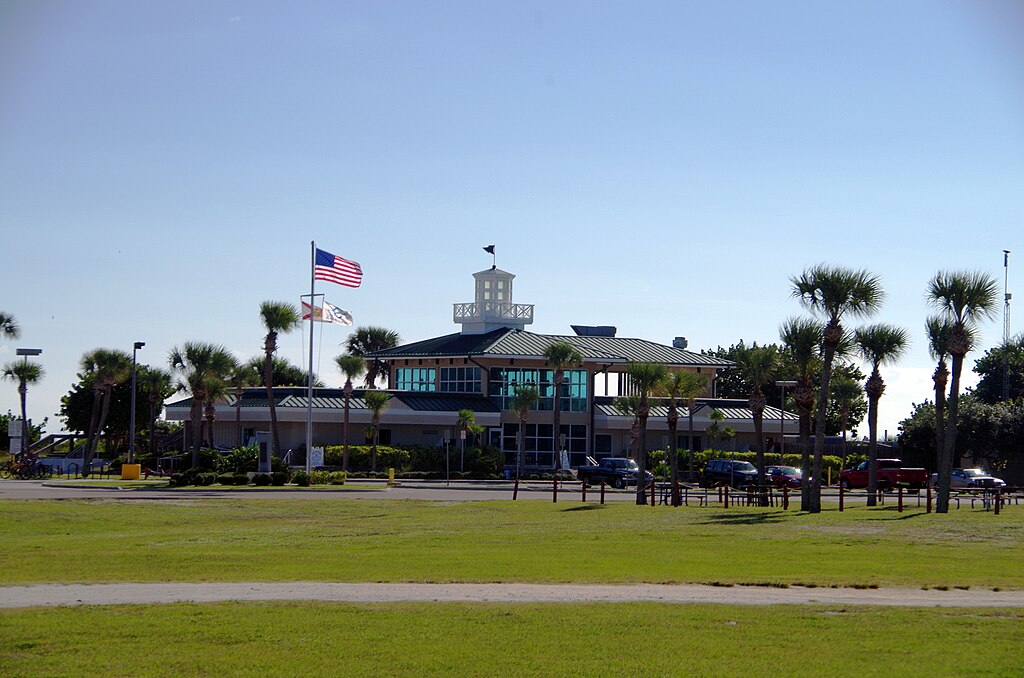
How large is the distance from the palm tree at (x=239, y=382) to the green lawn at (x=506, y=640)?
51.2 meters

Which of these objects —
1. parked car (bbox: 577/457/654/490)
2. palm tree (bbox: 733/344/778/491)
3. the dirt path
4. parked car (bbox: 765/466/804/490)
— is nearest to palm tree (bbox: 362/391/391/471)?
parked car (bbox: 577/457/654/490)

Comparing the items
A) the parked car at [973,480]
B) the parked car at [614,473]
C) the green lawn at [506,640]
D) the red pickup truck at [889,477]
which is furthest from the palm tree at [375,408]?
the green lawn at [506,640]

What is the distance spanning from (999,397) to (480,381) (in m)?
47.5

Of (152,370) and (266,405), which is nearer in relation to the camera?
(266,405)

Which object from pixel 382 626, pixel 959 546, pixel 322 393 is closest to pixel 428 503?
pixel 959 546

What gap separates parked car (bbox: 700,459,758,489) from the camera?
53.4 meters

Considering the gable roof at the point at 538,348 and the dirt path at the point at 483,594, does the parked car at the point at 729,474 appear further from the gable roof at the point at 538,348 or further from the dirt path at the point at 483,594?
the dirt path at the point at 483,594

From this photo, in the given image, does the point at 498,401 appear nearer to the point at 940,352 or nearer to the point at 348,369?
the point at 348,369

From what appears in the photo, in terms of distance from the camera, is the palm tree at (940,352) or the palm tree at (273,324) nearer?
the palm tree at (940,352)

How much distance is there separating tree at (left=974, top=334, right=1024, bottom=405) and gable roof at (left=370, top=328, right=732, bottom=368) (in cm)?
2936

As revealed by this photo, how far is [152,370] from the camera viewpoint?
73125 millimetres

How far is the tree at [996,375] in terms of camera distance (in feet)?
300

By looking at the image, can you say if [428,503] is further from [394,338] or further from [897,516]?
[394,338]

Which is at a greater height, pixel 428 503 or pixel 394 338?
pixel 394 338
